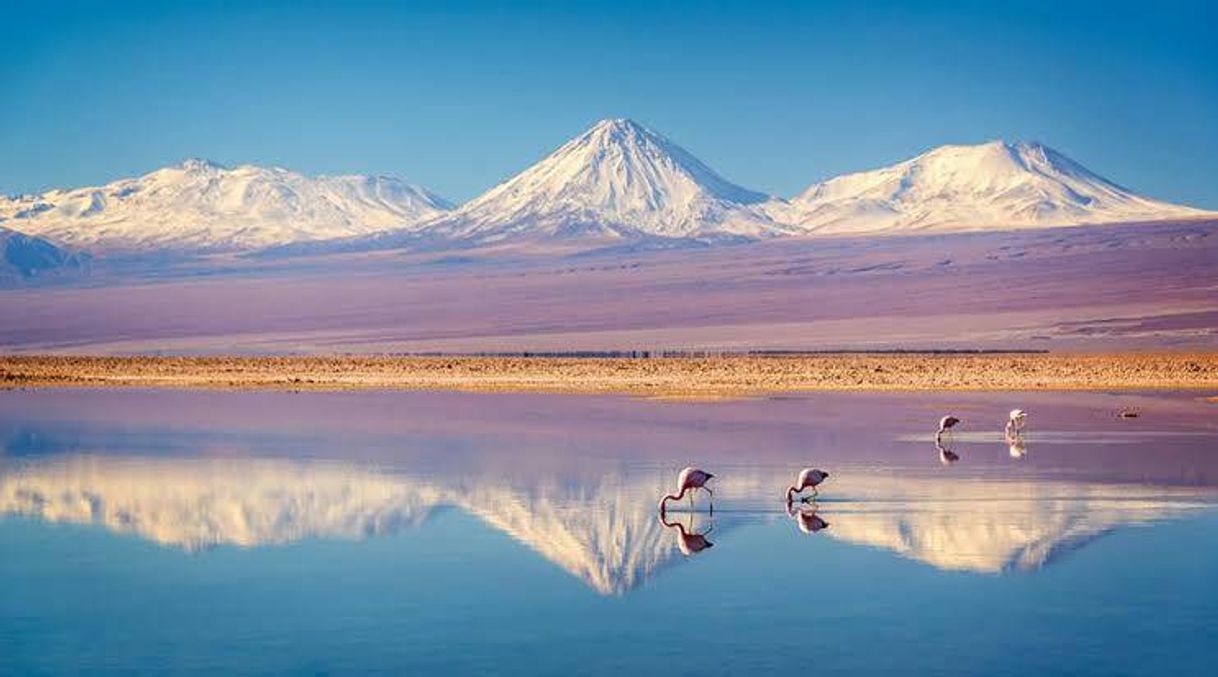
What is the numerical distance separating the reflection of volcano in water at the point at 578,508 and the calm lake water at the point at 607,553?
0.06 m

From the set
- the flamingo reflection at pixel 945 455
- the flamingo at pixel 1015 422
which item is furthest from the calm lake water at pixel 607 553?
the flamingo at pixel 1015 422

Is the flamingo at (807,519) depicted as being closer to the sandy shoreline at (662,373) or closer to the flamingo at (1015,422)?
the flamingo at (1015,422)

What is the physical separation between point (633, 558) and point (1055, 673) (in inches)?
200

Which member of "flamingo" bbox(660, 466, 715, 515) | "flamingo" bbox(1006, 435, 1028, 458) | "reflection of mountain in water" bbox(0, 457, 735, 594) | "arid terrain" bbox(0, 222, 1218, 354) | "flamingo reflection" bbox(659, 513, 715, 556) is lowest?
"flamingo reflection" bbox(659, 513, 715, 556)

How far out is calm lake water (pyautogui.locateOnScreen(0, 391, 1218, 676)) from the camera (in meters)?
11.1

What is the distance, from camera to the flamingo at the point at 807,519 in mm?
16453

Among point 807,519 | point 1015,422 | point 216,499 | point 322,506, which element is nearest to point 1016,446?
point 1015,422

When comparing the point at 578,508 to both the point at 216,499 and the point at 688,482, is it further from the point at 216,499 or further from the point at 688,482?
the point at 216,499

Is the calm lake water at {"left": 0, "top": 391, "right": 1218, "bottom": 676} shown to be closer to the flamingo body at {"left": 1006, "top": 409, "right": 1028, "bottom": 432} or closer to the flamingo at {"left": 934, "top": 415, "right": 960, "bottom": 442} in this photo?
the flamingo at {"left": 934, "top": 415, "right": 960, "bottom": 442}

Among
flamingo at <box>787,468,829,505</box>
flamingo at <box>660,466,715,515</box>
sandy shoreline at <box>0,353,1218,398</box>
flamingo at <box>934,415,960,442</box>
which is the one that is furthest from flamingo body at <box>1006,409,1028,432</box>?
sandy shoreline at <box>0,353,1218,398</box>

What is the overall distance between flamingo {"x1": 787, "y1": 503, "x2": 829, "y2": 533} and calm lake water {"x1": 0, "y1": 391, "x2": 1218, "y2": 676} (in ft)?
0.41

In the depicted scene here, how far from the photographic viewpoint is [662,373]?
160 feet

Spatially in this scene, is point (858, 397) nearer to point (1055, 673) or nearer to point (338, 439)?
point (338, 439)

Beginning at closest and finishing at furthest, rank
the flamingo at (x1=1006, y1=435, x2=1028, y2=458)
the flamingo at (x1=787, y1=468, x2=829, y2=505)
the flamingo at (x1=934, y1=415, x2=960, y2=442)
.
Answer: the flamingo at (x1=787, y1=468, x2=829, y2=505) < the flamingo at (x1=1006, y1=435, x2=1028, y2=458) < the flamingo at (x1=934, y1=415, x2=960, y2=442)
